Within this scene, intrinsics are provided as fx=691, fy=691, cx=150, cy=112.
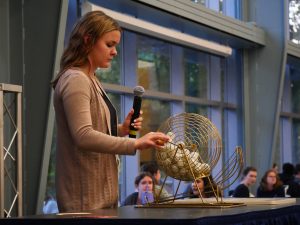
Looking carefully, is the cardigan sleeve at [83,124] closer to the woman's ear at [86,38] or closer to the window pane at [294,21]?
the woman's ear at [86,38]

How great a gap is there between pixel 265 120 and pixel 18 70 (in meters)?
6.46

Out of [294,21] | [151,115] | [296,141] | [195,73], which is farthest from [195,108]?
[296,141]

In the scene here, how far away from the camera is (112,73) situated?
941 cm

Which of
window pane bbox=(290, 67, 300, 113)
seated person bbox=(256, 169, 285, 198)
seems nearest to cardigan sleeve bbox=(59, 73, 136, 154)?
seated person bbox=(256, 169, 285, 198)

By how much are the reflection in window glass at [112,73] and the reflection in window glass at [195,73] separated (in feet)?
6.48

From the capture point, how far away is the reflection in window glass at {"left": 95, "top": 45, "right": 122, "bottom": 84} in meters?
9.16

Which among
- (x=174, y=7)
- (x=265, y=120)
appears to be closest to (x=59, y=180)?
(x=174, y=7)

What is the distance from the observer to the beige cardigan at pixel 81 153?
2494 millimetres

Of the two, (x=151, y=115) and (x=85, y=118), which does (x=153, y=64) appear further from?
(x=85, y=118)

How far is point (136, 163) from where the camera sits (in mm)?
9867

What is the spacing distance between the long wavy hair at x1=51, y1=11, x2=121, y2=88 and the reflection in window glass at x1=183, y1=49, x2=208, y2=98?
8626 millimetres

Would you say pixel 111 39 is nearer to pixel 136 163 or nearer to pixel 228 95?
pixel 136 163

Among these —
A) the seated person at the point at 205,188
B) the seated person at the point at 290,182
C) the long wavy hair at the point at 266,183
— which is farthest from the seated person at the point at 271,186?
the seated person at the point at 205,188

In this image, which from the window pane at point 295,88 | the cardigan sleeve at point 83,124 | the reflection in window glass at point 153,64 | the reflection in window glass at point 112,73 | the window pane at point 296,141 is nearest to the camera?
the cardigan sleeve at point 83,124
